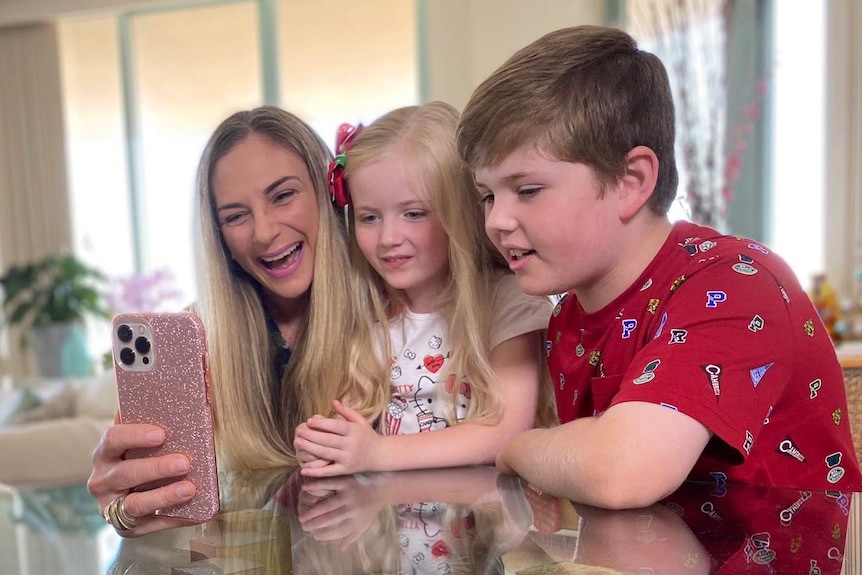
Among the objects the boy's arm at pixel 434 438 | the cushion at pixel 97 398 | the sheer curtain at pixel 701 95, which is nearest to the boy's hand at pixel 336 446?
the boy's arm at pixel 434 438

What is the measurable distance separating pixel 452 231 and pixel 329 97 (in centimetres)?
499

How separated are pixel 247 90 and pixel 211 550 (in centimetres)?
582

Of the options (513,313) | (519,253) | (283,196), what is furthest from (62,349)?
(519,253)

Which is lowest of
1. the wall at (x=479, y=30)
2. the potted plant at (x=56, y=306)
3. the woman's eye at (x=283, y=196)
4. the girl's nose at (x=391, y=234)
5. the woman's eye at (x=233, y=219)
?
the potted plant at (x=56, y=306)

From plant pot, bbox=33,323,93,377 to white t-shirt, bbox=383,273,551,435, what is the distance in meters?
4.75

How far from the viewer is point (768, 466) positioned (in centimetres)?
96

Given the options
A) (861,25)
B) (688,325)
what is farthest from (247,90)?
(688,325)

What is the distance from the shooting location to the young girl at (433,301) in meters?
1.17

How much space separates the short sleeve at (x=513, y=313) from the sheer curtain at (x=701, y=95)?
2973 mm

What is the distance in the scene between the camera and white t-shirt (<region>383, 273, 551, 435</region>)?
3.98 feet

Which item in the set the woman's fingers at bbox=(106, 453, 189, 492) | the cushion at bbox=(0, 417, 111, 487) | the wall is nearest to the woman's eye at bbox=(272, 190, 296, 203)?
the woman's fingers at bbox=(106, 453, 189, 492)

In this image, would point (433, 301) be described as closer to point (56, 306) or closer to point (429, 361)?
point (429, 361)

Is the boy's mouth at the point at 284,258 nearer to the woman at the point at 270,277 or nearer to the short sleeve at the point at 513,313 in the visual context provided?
the woman at the point at 270,277

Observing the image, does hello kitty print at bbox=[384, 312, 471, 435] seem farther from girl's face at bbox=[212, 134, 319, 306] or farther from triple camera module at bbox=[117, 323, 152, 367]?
triple camera module at bbox=[117, 323, 152, 367]
